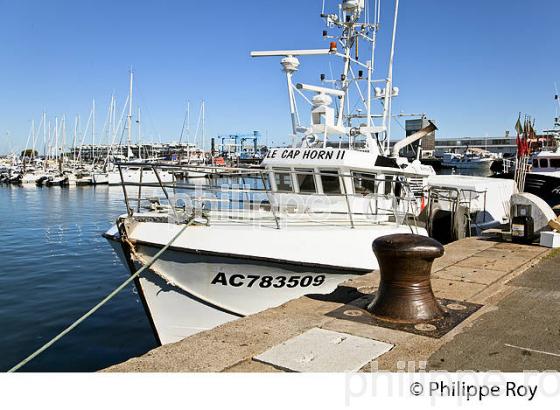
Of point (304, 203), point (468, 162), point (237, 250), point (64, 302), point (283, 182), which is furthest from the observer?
point (468, 162)

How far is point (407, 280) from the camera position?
14.1 feet

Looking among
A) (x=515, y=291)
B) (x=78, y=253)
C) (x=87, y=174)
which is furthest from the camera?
(x=87, y=174)

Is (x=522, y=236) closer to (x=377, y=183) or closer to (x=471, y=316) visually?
(x=377, y=183)

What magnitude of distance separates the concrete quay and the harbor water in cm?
493

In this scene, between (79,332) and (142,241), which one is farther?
(79,332)

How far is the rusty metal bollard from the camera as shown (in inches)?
167

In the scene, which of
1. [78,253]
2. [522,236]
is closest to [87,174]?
[78,253]

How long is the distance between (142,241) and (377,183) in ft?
15.0

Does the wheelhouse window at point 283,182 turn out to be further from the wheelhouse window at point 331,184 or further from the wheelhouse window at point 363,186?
the wheelhouse window at point 363,186

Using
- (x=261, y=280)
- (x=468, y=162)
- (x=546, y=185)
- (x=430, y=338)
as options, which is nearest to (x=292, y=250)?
(x=261, y=280)

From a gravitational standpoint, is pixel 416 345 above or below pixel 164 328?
above

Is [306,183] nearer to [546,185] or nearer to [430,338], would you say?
[430,338]

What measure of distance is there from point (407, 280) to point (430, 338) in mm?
609
